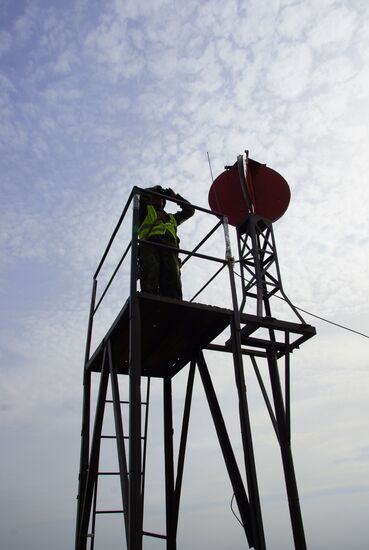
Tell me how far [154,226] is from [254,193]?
116 inches

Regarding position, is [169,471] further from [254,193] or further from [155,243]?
[254,193]

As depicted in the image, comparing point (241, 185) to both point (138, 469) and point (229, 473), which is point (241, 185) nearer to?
point (229, 473)

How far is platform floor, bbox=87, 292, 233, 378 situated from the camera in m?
5.54

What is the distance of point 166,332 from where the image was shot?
20.7ft

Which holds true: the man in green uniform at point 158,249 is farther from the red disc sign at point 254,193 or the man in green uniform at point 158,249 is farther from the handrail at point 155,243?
the red disc sign at point 254,193

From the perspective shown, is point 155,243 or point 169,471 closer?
point 155,243

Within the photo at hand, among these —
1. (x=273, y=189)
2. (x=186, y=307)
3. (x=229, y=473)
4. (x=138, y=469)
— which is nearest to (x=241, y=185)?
(x=273, y=189)

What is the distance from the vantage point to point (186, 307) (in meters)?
5.50

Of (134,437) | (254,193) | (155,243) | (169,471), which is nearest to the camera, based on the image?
(134,437)

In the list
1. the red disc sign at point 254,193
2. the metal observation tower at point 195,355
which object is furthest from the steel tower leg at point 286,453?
the red disc sign at point 254,193

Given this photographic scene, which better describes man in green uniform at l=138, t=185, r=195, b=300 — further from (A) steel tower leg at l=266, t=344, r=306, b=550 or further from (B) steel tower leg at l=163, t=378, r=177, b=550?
(B) steel tower leg at l=163, t=378, r=177, b=550

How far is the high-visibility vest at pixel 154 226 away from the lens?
6.43 m

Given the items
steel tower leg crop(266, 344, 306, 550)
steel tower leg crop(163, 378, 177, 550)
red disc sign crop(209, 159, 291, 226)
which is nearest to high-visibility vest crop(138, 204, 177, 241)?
red disc sign crop(209, 159, 291, 226)

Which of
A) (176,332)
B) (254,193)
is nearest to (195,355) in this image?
(176,332)
